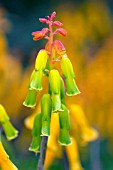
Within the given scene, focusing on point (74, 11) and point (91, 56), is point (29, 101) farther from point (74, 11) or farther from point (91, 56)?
point (74, 11)

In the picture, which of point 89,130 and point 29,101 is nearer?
point 29,101

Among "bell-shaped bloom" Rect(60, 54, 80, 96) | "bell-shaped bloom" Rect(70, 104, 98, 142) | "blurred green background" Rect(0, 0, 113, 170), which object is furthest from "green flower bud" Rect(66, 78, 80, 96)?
"blurred green background" Rect(0, 0, 113, 170)

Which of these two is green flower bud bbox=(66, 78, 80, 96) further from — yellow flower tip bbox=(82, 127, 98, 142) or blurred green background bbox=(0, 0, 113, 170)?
blurred green background bbox=(0, 0, 113, 170)

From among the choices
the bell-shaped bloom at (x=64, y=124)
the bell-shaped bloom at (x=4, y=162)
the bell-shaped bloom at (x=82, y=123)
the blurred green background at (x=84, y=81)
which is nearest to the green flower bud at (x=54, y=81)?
the bell-shaped bloom at (x=64, y=124)

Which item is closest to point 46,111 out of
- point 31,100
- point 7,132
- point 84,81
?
point 31,100

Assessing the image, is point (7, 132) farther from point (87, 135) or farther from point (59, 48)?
point (87, 135)

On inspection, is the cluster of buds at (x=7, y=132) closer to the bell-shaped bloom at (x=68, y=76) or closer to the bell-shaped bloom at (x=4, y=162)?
the bell-shaped bloom at (x=4, y=162)

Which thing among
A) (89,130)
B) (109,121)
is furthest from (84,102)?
(89,130)
